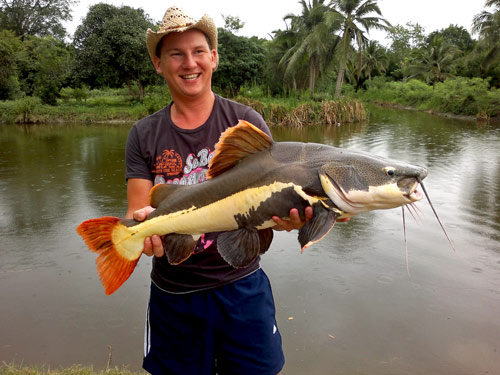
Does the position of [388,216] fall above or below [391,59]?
below

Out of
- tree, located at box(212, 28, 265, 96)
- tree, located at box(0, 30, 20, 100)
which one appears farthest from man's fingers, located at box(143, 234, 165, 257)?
tree, located at box(0, 30, 20, 100)

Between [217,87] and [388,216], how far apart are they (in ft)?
81.9

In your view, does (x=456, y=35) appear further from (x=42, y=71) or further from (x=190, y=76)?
(x=190, y=76)

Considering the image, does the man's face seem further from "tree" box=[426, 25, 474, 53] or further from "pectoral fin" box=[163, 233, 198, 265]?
"tree" box=[426, 25, 474, 53]

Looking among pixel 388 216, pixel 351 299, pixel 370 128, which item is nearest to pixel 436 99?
pixel 370 128

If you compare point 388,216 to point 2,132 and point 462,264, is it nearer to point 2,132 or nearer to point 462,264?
point 462,264

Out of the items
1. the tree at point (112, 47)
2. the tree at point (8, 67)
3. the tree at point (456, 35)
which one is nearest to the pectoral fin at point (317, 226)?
the tree at point (112, 47)

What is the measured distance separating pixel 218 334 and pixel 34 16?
5075 cm

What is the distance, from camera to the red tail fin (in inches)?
84.2

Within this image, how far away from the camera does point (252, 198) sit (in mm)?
1988

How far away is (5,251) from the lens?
20.3ft

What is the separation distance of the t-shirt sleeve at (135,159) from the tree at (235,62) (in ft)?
90.4

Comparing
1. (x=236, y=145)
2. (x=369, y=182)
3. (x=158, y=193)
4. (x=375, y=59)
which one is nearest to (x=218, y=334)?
(x=158, y=193)

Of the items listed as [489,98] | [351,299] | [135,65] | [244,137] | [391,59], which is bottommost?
[351,299]
